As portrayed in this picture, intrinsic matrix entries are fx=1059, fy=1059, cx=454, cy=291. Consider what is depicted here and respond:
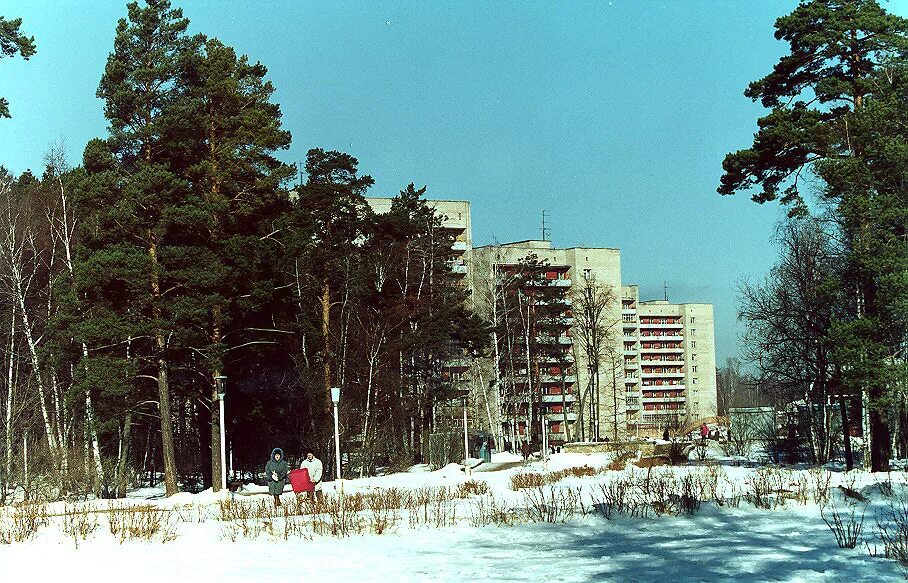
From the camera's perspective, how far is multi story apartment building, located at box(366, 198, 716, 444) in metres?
61.9

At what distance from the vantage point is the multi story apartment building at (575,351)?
61.9 m

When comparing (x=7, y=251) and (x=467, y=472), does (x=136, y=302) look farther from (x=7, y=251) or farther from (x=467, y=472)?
(x=467, y=472)

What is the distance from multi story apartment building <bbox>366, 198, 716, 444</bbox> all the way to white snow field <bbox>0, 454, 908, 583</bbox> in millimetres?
28211

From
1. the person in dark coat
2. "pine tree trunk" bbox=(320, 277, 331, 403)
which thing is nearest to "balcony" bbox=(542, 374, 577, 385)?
"pine tree trunk" bbox=(320, 277, 331, 403)

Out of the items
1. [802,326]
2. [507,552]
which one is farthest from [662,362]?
[507,552]

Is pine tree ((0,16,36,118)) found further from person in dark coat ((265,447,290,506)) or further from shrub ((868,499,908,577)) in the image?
shrub ((868,499,908,577))

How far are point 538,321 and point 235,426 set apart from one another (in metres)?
27.9

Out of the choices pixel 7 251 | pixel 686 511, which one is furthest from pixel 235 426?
pixel 686 511

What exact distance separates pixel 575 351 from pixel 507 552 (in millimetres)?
67281

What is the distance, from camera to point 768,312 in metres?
37.2

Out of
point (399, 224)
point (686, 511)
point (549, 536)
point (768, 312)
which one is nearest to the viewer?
point (549, 536)

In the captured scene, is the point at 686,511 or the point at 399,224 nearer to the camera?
the point at 686,511

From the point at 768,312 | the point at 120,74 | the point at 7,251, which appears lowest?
the point at 768,312

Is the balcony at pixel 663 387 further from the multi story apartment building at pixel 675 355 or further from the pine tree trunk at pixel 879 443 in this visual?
the pine tree trunk at pixel 879 443
